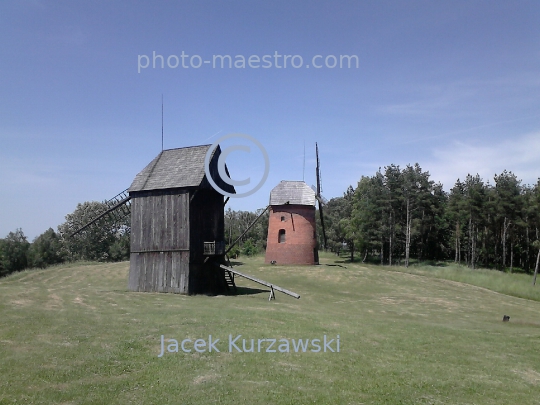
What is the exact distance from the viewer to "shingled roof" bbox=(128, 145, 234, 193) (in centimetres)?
3023

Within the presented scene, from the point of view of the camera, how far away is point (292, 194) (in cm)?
5238

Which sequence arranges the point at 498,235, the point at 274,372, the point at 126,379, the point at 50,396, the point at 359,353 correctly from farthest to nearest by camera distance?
the point at 498,235 < the point at 359,353 < the point at 274,372 < the point at 126,379 < the point at 50,396

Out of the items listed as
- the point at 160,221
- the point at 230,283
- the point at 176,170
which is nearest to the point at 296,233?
the point at 230,283

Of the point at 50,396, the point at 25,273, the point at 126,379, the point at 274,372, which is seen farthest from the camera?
the point at 25,273

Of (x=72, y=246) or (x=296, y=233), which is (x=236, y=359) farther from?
(x=72, y=246)

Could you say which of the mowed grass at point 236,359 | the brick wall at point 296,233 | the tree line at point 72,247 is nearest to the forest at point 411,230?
the tree line at point 72,247

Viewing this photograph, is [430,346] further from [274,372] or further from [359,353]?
[274,372]

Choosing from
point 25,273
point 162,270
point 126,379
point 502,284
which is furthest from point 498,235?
point 126,379

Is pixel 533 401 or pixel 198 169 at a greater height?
pixel 198 169

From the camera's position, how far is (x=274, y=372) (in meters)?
11.8

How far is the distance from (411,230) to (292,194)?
27.2 meters

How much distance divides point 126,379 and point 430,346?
10.8 meters

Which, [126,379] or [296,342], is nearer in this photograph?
[126,379]

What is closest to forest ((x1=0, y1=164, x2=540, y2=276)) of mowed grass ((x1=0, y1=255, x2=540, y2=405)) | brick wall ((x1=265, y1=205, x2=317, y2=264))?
brick wall ((x1=265, y1=205, x2=317, y2=264))
